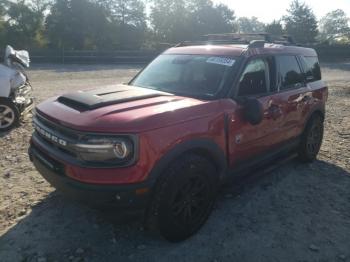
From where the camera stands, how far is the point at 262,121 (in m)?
4.09

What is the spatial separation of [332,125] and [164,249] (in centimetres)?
607

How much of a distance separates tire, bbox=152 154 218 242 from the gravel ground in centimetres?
18

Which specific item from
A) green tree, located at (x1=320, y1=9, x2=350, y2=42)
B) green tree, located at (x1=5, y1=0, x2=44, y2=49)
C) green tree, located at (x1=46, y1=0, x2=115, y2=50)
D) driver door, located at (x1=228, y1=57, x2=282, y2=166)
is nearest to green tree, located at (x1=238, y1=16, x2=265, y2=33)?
green tree, located at (x1=320, y1=9, x2=350, y2=42)

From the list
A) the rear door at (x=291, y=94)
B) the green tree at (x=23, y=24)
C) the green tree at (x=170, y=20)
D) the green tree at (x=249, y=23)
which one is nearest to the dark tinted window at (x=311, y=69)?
the rear door at (x=291, y=94)

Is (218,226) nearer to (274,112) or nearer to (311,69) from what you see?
(274,112)

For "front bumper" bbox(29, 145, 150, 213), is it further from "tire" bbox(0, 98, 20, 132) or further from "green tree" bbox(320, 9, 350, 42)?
"green tree" bbox(320, 9, 350, 42)

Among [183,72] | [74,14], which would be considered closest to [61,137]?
[183,72]

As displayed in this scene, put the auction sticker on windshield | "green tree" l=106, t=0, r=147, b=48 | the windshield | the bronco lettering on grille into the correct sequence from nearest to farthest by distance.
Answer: the bronco lettering on grille → the windshield → the auction sticker on windshield → "green tree" l=106, t=0, r=147, b=48

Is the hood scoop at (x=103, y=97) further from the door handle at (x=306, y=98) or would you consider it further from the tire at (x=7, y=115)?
the tire at (x=7, y=115)

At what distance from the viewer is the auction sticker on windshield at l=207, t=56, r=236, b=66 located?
3.92m

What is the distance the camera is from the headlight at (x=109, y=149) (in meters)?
2.83

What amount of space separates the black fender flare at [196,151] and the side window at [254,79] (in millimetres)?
772

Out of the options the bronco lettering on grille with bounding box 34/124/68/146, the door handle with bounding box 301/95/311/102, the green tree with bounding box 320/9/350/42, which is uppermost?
the green tree with bounding box 320/9/350/42

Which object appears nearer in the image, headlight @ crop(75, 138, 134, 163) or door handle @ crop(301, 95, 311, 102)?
headlight @ crop(75, 138, 134, 163)
